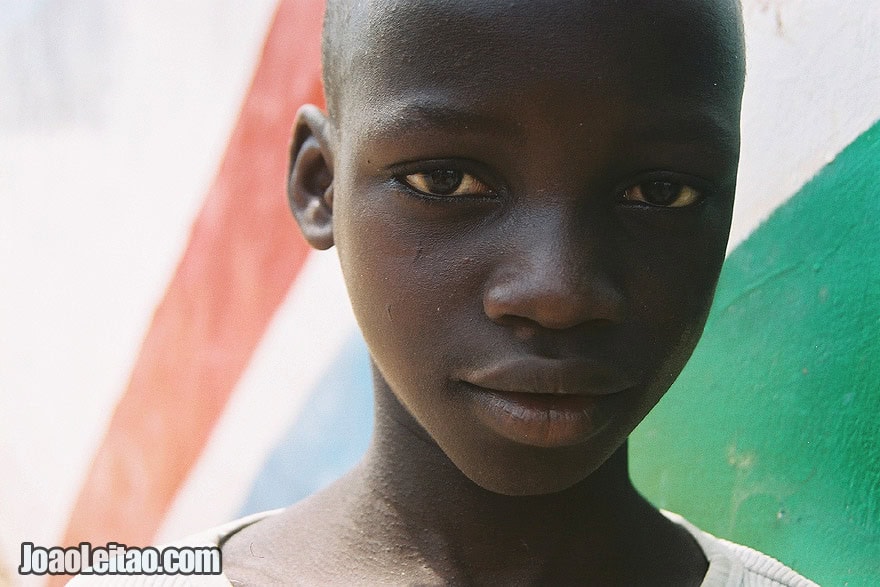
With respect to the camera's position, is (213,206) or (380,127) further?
(213,206)

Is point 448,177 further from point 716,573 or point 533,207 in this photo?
point 716,573

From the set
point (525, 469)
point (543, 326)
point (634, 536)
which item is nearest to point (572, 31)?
point (543, 326)

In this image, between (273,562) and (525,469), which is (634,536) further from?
(273,562)

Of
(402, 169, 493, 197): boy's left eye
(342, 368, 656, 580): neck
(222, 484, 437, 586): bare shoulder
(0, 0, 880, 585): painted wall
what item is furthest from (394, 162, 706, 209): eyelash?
(0, 0, 880, 585): painted wall

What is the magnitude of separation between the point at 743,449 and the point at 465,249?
63cm

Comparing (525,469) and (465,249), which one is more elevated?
(465,249)

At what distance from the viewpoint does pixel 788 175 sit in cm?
118

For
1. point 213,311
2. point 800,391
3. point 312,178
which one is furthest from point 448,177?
point 213,311

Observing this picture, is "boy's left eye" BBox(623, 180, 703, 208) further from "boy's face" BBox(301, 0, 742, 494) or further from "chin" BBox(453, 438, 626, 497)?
"chin" BBox(453, 438, 626, 497)

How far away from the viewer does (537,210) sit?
2.39ft

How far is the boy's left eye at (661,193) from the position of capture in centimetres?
78

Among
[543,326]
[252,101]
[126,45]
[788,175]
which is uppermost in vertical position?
[126,45]

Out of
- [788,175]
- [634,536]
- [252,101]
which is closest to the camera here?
[634,536]

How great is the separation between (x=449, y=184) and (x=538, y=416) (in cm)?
20
